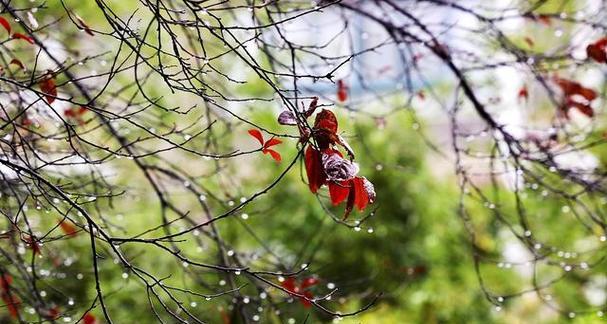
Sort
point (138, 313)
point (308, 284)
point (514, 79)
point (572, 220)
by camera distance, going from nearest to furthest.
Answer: point (308, 284) → point (138, 313) → point (572, 220) → point (514, 79)

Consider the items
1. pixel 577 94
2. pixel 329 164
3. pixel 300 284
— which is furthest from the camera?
pixel 577 94

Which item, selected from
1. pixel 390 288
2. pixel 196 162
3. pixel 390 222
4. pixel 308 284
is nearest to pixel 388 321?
pixel 390 288

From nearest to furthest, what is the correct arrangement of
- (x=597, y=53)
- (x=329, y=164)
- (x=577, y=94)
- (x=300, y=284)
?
1. (x=329, y=164)
2. (x=597, y=53)
3. (x=300, y=284)
4. (x=577, y=94)

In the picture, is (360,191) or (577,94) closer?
(360,191)

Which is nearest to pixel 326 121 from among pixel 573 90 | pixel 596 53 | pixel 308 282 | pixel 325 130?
pixel 325 130

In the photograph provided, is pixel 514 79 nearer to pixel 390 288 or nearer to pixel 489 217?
pixel 489 217

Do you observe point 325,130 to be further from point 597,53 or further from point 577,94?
point 577,94

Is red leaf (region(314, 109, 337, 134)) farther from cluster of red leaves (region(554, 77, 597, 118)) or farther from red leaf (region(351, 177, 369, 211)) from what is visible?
cluster of red leaves (region(554, 77, 597, 118))
